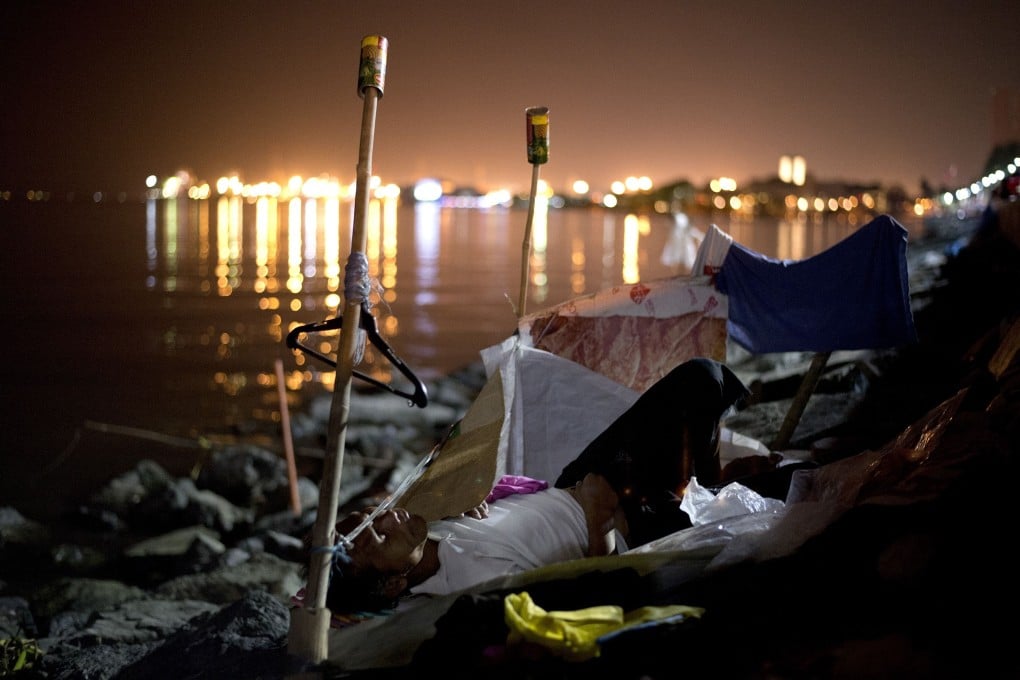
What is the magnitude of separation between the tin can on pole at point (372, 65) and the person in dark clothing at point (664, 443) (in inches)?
75.5

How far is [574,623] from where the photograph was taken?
2818 mm

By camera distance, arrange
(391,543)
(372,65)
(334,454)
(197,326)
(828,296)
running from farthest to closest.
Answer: (197,326) < (828,296) < (391,543) < (372,65) < (334,454)

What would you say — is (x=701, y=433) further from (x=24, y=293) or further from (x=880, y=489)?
(x=24, y=293)

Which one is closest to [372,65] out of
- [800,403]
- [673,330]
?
[673,330]

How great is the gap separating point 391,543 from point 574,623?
1024 millimetres

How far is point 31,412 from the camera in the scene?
46.6 feet

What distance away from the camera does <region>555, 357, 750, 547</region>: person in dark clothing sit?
409 cm

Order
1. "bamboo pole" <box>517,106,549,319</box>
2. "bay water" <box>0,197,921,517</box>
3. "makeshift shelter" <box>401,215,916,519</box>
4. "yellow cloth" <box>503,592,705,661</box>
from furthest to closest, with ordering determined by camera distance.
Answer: "bay water" <box>0,197,921,517</box> → "bamboo pole" <box>517,106,549,319</box> → "makeshift shelter" <box>401,215,916,519</box> → "yellow cloth" <box>503,592,705,661</box>

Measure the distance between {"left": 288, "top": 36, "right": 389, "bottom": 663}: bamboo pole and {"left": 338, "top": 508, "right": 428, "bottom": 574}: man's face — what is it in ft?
0.91

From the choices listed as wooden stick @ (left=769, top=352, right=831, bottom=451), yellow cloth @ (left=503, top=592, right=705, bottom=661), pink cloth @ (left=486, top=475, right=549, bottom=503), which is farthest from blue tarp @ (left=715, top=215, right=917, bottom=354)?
yellow cloth @ (left=503, top=592, right=705, bottom=661)

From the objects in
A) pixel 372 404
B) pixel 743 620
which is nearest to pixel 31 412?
pixel 372 404

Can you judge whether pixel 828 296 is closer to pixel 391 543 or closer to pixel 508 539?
pixel 508 539

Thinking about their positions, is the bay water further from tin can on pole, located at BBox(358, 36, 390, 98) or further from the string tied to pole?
tin can on pole, located at BBox(358, 36, 390, 98)

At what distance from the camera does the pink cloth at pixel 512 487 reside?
165 inches
